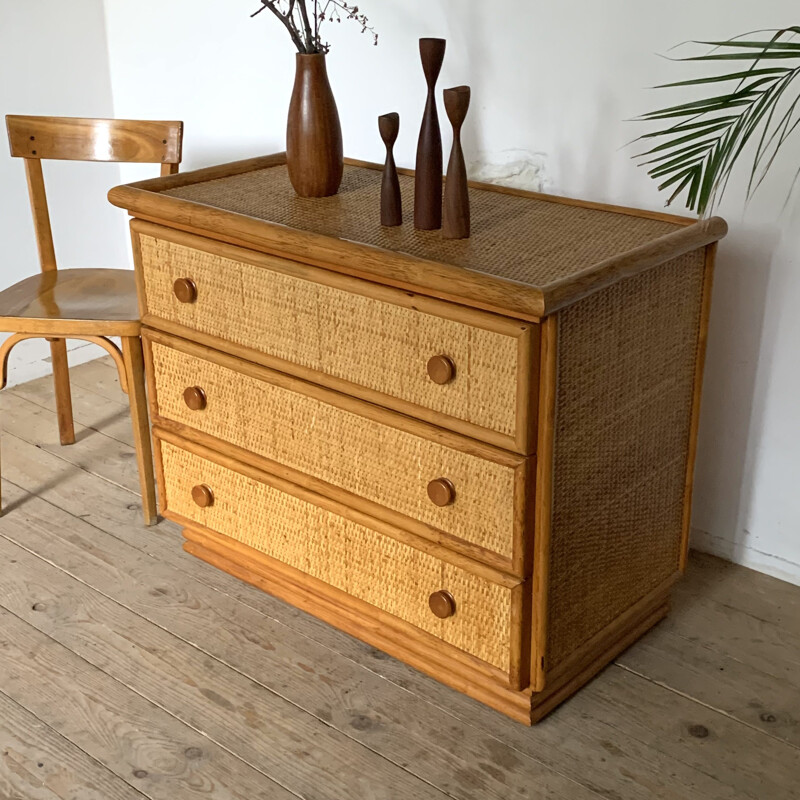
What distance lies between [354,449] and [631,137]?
81 cm

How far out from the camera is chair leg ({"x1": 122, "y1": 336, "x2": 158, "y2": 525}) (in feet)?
7.03

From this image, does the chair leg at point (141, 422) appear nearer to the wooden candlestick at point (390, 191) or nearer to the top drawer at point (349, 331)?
the top drawer at point (349, 331)

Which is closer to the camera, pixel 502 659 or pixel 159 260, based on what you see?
pixel 502 659

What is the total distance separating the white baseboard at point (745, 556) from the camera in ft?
6.68

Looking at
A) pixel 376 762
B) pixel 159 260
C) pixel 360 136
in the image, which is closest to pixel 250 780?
pixel 376 762

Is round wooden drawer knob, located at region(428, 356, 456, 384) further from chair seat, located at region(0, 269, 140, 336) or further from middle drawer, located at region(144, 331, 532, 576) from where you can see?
chair seat, located at region(0, 269, 140, 336)

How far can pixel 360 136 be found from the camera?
241 cm

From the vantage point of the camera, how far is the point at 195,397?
193 centimetres

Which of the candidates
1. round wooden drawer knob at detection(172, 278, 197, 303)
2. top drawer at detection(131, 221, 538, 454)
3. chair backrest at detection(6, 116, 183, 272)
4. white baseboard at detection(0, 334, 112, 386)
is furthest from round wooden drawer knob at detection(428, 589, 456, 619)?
white baseboard at detection(0, 334, 112, 386)

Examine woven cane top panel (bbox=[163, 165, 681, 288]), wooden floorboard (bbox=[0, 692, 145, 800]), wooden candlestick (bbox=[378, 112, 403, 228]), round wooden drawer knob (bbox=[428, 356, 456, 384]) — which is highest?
wooden candlestick (bbox=[378, 112, 403, 228])

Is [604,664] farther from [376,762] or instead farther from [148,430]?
[148,430]

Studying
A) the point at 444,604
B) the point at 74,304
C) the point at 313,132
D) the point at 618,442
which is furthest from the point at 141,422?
the point at 618,442

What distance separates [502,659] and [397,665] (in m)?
0.26

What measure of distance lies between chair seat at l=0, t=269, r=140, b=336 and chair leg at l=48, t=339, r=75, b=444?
17 centimetres
